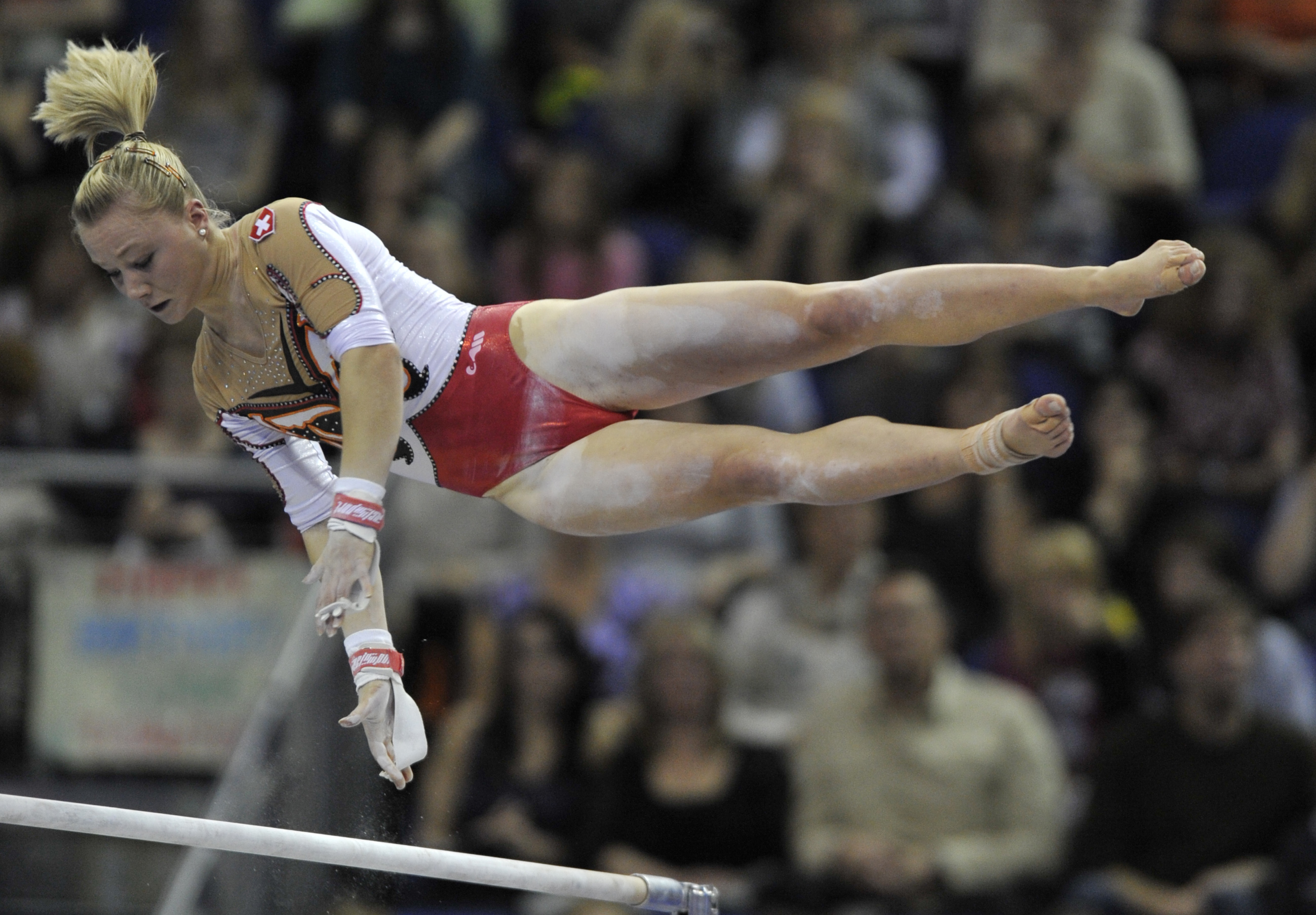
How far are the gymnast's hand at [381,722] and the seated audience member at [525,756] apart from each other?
2.15 m

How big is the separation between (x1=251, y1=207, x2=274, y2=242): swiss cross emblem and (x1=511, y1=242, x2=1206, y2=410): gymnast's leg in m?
0.68

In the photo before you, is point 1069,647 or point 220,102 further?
point 220,102

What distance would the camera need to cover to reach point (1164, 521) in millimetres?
6773

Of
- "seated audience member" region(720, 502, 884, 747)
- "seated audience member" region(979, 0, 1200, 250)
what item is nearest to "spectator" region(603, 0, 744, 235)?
"seated audience member" region(979, 0, 1200, 250)

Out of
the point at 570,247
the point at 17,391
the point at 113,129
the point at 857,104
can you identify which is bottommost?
the point at 113,129

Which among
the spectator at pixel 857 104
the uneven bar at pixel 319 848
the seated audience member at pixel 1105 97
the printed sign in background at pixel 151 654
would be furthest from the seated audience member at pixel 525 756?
the seated audience member at pixel 1105 97

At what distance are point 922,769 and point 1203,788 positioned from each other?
3.51 ft

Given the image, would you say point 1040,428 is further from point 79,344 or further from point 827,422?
point 79,344

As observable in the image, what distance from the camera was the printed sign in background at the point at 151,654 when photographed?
6.09m

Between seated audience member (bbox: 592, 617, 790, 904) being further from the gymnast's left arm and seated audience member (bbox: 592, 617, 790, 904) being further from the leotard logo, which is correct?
the gymnast's left arm

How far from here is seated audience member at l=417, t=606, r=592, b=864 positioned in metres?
5.90

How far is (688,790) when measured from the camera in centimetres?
593

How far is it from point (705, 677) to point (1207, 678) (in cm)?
192

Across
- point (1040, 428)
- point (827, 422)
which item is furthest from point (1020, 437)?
point (827, 422)
